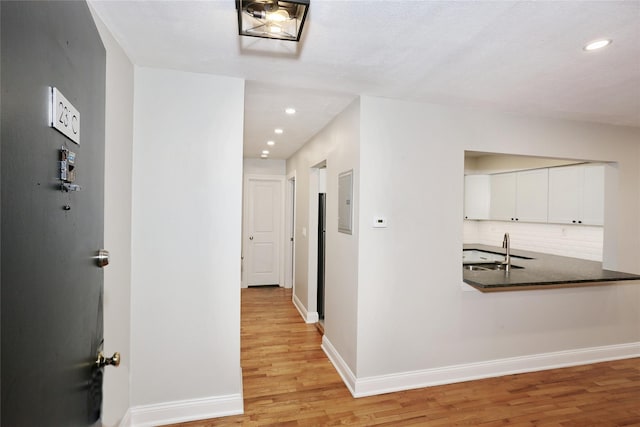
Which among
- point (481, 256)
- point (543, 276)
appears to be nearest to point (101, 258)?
point (543, 276)

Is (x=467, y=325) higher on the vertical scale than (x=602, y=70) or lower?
lower

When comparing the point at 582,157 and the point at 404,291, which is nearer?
the point at 404,291

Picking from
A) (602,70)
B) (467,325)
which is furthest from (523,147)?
(467,325)

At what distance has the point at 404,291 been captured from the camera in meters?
2.79

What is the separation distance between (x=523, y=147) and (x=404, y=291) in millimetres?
1779

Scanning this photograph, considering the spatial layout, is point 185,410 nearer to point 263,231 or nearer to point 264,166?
point 263,231

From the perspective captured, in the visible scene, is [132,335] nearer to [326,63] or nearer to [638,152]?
[326,63]

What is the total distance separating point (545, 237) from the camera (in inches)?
188

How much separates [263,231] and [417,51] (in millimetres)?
4848

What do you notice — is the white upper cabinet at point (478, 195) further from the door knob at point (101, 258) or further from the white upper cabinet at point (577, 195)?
the door knob at point (101, 258)

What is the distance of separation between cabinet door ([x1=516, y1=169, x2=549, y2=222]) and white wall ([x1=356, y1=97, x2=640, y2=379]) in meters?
1.42

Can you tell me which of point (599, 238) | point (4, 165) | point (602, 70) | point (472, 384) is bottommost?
point (472, 384)

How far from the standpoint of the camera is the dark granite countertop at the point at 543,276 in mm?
2652

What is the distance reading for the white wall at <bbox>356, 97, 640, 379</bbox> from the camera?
107 inches
